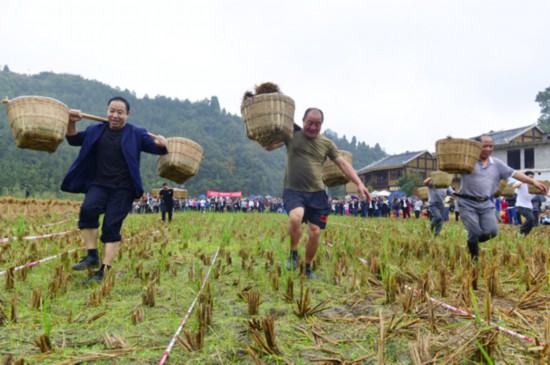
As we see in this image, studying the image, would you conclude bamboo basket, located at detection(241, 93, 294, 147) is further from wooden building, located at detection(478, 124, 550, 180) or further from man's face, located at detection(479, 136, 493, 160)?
wooden building, located at detection(478, 124, 550, 180)

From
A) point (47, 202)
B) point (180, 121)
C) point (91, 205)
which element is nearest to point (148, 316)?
point (91, 205)

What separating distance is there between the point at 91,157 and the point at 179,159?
0.93m

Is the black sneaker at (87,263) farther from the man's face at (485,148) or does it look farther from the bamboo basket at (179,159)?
the man's face at (485,148)

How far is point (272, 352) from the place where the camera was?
1962 mm

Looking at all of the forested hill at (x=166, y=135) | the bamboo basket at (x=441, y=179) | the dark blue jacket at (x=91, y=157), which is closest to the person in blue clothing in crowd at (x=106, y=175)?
the dark blue jacket at (x=91, y=157)

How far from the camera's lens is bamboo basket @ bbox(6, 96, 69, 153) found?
3.32 m

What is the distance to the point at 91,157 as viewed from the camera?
3877 millimetres

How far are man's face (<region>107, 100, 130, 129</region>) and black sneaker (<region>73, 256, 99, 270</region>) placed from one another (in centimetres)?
Result: 140

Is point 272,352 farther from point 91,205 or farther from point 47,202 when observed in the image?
point 47,202

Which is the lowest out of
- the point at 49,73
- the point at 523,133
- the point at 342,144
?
the point at 523,133

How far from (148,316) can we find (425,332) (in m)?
1.86

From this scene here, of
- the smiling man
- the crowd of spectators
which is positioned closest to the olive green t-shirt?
the smiling man

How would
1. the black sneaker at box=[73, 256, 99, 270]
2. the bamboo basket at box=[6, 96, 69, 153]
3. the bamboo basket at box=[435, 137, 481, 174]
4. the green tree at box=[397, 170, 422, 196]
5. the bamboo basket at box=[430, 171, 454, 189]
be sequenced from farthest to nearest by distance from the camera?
1. the green tree at box=[397, 170, 422, 196]
2. the bamboo basket at box=[430, 171, 454, 189]
3. the bamboo basket at box=[435, 137, 481, 174]
4. the black sneaker at box=[73, 256, 99, 270]
5. the bamboo basket at box=[6, 96, 69, 153]

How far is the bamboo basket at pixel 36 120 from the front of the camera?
3.32 metres
